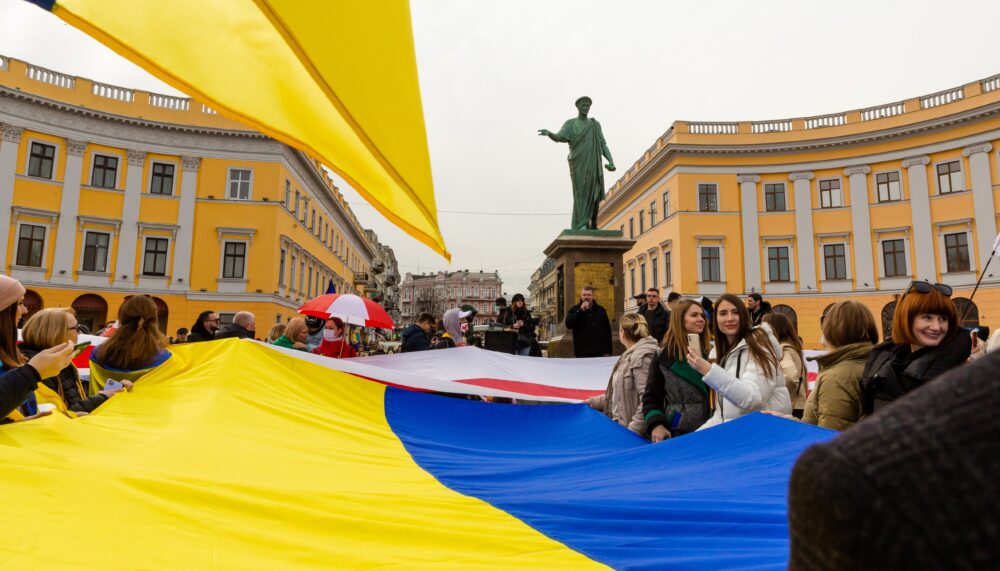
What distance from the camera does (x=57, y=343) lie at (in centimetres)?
403

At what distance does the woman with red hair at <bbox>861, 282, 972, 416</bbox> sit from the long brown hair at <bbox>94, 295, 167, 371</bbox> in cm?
468

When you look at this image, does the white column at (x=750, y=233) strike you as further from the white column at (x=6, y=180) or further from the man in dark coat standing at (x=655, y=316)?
the white column at (x=6, y=180)

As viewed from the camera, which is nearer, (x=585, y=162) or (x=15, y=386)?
Result: (x=15, y=386)

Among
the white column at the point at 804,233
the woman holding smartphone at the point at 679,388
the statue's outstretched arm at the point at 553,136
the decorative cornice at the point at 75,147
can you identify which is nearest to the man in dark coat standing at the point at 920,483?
the woman holding smartphone at the point at 679,388

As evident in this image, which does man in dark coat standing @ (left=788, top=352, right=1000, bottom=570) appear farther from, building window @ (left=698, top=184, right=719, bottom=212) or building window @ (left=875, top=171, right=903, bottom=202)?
building window @ (left=875, top=171, right=903, bottom=202)

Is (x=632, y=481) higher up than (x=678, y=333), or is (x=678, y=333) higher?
(x=678, y=333)

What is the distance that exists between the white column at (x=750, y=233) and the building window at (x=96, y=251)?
3213cm

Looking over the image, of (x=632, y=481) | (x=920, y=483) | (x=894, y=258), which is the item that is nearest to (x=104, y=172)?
(x=632, y=481)

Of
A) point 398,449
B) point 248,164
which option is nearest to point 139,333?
point 398,449

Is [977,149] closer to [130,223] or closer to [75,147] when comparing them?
[130,223]

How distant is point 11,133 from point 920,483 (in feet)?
114

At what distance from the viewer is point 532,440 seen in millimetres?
4828

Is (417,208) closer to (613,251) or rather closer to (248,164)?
(613,251)

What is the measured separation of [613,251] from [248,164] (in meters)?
25.7
